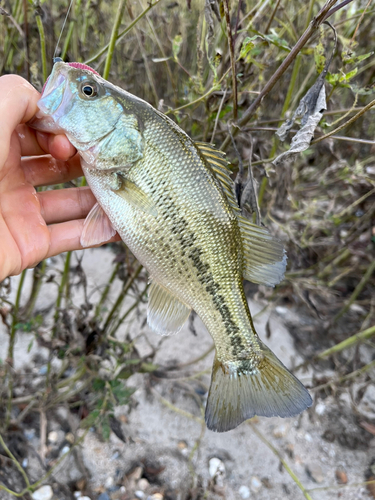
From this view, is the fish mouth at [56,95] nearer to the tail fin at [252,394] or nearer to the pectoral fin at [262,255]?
the pectoral fin at [262,255]

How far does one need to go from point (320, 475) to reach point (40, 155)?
97.4 inches

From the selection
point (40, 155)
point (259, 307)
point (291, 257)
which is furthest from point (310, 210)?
point (40, 155)

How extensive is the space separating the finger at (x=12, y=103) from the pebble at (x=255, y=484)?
220 cm

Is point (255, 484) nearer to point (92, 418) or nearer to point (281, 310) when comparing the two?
point (92, 418)

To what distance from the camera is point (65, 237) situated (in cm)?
150

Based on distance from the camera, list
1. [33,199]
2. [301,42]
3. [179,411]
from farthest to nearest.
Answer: [179,411] < [33,199] < [301,42]

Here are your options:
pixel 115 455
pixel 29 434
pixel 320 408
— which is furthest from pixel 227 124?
pixel 320 408

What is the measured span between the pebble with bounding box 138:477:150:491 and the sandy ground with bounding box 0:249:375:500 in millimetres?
96

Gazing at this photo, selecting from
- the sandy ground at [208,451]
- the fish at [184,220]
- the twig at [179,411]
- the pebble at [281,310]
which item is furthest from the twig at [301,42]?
the pebble at [281,310]

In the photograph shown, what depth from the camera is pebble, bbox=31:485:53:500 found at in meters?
1.74

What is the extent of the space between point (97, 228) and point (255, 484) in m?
1.83

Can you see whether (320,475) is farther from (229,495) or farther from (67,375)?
(67,375)

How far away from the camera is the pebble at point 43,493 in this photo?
174 cm

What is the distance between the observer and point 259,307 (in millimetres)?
3209
